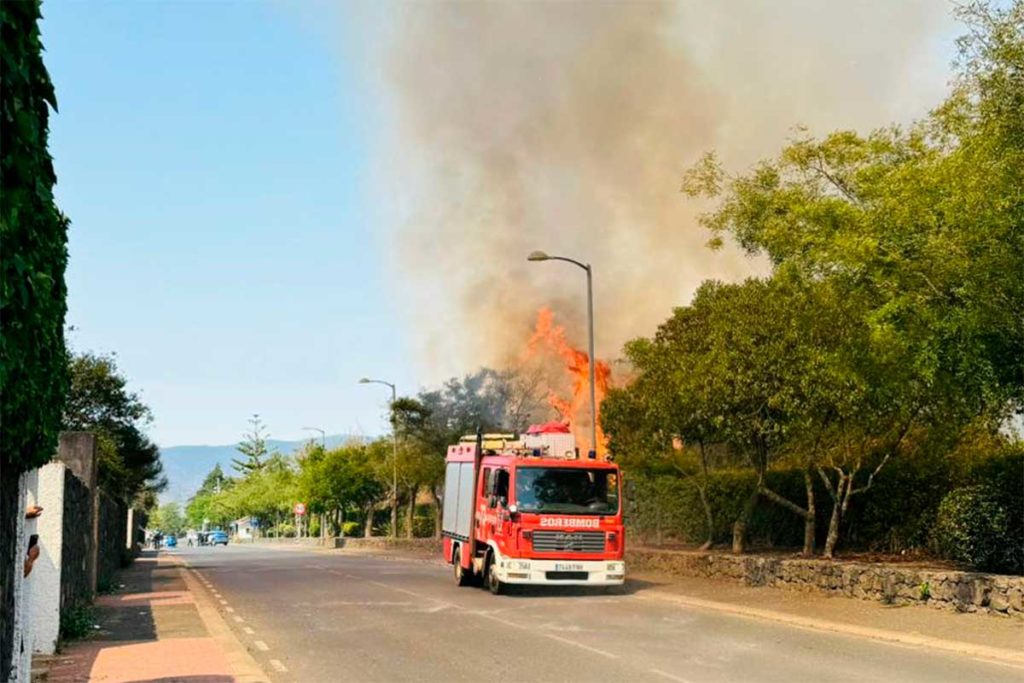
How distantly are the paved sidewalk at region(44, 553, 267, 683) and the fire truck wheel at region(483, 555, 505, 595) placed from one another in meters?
5.76

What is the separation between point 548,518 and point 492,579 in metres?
2.15

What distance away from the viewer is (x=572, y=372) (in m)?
52.9

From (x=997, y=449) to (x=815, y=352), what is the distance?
4711 millimetres

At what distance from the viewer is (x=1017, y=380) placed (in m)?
16.2

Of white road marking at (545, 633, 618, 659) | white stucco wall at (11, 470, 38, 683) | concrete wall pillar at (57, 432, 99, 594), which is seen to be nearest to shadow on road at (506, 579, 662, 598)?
white road marking at (545, 633, 618, 659)

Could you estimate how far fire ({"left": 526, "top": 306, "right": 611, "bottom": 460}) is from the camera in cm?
4719

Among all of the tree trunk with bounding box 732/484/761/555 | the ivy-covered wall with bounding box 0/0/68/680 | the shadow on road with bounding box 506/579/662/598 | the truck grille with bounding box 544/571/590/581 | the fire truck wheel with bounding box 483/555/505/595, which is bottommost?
the shadow on road with bounding box 506/579/662/598

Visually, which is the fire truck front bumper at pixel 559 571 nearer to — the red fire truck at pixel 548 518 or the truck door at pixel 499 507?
the red fire truck at pixel 548 518

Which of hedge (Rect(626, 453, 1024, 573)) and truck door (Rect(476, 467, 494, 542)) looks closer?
hedge (Rect(626, 453, 1024, 573))

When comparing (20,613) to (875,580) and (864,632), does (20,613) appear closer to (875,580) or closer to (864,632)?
(864,632)

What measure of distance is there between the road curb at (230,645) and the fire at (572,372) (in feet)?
84.4

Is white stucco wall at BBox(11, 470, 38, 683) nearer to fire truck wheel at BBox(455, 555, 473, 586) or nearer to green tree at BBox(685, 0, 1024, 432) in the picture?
green tree at BBox(685, 0, 1024, 432)

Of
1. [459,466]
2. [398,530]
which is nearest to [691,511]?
[459,466]

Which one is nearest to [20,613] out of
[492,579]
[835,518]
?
[492,579]
